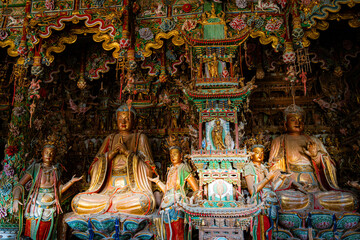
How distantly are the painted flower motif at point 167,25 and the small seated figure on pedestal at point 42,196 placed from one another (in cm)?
295

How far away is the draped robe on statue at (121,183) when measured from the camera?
6.24 metres

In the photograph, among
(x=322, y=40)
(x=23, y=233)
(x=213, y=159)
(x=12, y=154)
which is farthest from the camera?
(x=322, y=40)

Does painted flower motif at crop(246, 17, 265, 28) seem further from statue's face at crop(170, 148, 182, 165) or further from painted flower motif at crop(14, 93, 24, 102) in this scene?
painted flower motif at crop(14, 93, 24, 102)

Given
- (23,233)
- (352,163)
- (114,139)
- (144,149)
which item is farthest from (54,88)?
(352,163)

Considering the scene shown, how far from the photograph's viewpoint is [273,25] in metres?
6.65

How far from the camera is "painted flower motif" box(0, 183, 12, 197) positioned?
6.46 meters

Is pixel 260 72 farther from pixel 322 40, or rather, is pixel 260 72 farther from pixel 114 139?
pixel 114 139

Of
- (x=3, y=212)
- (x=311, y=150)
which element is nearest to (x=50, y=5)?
(x=3, y=212)

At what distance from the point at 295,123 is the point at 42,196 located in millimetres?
4870

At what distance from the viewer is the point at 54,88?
838cm

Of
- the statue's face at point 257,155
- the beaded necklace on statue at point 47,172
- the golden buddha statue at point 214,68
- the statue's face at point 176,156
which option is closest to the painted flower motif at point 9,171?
the beaded necklace on statue at point 47,172

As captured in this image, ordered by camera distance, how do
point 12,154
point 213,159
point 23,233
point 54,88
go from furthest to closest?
point 54,88, point 12,154, point 23,233, point 213,159

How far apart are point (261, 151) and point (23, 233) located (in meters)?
4.22

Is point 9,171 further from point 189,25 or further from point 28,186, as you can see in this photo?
point 189,25
